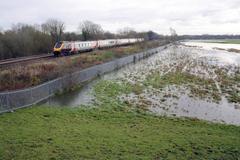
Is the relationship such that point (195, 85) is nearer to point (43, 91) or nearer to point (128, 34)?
point (43, 91)

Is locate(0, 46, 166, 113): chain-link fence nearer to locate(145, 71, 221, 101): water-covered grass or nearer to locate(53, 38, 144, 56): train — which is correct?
locate(145, 71, 221, 101): water-covered grass

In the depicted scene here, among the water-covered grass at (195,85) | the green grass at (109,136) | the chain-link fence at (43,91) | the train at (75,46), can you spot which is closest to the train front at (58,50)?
the train at (75,46)

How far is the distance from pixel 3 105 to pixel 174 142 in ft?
30.1

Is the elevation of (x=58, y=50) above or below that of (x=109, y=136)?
above

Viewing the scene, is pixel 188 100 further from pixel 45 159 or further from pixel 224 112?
pixel 45 159

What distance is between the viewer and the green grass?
8047 millimetres

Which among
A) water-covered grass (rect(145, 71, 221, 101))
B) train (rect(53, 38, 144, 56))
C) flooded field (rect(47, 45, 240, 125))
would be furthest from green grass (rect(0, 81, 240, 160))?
train (rect(53, 38, 144, 56))

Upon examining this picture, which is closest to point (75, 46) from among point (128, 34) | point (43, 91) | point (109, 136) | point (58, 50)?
point (58, 50)

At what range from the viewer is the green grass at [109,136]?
805cm

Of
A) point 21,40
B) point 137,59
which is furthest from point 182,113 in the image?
point 137,59

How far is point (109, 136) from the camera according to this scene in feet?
31.6

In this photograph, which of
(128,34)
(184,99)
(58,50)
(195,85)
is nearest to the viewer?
(184,99)

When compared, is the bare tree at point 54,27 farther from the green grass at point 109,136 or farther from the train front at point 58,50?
the green grass at point 109,136

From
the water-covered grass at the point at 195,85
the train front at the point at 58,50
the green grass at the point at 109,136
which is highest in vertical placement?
the train front at the point at 58,50
